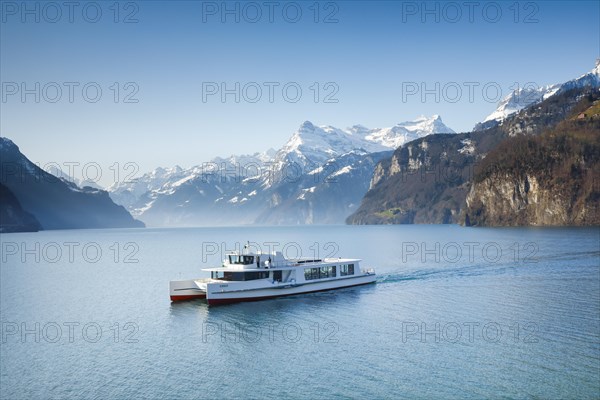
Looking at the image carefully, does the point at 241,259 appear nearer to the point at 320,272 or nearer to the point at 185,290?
A: the point at 185,290

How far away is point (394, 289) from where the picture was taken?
82.3 m

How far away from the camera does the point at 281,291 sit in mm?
75562

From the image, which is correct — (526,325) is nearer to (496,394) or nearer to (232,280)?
(496,394)

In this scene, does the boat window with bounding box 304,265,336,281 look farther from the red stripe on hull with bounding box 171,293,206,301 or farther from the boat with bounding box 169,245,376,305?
the red stripe on hull with bounding box 171,293,206,301

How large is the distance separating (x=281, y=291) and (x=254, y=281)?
4.98 metres

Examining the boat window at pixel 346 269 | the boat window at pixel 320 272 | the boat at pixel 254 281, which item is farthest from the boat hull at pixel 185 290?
the boat window at pixel 346 269

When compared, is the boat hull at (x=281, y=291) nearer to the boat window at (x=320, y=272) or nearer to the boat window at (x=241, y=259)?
the boat window at (x=320, y=272)

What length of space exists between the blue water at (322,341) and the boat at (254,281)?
2.01m

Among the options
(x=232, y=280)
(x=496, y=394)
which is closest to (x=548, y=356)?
(x=496, y=394)

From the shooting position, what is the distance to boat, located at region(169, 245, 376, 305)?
7025 cm

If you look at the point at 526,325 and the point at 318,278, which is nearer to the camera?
the point at 526,325

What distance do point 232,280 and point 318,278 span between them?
15.7 metres

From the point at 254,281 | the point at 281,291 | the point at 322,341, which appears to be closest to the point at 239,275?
the point at 254,281

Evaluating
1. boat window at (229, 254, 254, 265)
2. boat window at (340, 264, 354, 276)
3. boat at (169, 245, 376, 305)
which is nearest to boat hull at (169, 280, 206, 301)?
boat at (169, 245, 376, 305)
